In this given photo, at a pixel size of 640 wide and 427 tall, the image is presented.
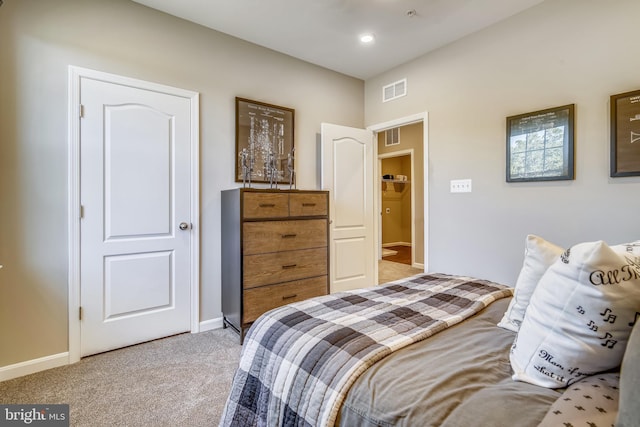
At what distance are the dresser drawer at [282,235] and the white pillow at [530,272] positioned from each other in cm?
182

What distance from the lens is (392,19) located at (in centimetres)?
265

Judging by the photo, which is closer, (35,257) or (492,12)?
(35,257)

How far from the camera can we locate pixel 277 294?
8.67 ft

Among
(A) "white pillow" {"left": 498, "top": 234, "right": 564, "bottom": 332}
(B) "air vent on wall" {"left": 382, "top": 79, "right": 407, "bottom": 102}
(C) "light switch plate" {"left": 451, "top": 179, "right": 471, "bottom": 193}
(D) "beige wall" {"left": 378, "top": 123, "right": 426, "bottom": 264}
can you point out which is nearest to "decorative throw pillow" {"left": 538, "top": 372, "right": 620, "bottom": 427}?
(A) "white pillow" {"left": 498, "top": 234, "right": 564, "bottom": 332}

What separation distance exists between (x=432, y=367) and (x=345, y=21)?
2.79 m

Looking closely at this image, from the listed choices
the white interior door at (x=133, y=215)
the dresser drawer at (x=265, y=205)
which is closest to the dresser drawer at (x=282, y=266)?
the dresser drawer at (x=265, y=205)

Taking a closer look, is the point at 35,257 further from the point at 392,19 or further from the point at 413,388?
the point at 392,19

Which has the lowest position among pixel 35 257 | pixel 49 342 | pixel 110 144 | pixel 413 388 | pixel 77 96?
pixel 49 342

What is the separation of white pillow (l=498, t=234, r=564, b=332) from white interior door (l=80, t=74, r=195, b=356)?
2.44 m

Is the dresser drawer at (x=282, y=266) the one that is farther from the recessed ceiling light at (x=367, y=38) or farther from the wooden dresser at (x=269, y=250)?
the recessed ceiling light at (x=367, y=38)

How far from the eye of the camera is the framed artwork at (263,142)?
2967 millimetres

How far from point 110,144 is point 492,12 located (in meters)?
3.28

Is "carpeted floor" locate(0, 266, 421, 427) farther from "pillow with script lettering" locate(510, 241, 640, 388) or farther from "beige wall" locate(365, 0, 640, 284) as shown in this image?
"beige wall" locate(365, 0, 640, 284)

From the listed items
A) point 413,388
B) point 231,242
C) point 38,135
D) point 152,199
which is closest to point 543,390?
point 413,388
